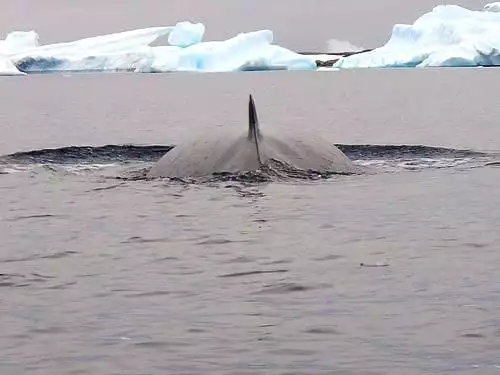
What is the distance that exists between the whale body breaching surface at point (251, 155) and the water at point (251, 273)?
56cm

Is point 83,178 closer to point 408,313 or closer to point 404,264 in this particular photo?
point 404,264

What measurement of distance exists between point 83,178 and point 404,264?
1017cm

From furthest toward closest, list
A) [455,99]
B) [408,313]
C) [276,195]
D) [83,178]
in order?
[455,99]
[83,178]
[276,195]
[408,313]

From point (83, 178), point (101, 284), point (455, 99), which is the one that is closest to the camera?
point (101, 284)

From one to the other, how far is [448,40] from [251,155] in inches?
3564

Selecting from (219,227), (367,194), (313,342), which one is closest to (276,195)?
(367,194)

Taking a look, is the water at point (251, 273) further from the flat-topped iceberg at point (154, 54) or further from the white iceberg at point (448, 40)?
the flat-topped iceberg at point (154, 54)

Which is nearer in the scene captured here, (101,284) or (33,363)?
(33,363)

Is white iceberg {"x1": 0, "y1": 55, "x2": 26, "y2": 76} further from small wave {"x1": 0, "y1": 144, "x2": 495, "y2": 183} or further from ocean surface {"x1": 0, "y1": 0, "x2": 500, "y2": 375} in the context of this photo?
ocean surface {"x1": 0, "y1": 0, "x2": 500, "y2": 375}

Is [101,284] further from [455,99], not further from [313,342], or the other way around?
[455,99]

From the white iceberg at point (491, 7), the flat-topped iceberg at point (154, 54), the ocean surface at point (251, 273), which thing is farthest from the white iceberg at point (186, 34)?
the ocean surface at point (251, 273)

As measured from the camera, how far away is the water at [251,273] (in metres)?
7.27

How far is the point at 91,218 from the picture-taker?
13734mm

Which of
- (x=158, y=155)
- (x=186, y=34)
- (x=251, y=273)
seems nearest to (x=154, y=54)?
(x=186, y=34)
